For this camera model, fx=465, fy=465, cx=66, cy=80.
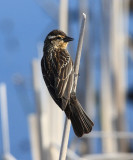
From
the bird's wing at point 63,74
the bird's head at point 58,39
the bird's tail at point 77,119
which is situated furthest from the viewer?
the bird's head at point 58,39

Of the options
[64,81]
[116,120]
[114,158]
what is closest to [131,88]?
[116,120]

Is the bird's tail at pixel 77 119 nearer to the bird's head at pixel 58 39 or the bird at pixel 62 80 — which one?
the bird at pixel 62 80

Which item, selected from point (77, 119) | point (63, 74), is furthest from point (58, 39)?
point (77, 119)

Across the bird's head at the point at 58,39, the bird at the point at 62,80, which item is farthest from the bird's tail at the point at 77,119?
the bird's head at the point at 58,39

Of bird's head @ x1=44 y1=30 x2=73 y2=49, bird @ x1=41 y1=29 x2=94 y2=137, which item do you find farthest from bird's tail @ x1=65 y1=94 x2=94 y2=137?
bird's head @ x1=44 y1=30 x2=73 y2=49

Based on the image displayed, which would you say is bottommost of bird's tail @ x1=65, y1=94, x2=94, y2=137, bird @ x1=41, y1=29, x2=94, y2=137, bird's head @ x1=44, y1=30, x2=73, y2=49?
bird's tail @ x1=65, y1=94, x2=94, y2=137

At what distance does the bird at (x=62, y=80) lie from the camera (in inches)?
55.9

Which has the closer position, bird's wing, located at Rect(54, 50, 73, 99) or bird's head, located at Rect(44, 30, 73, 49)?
bird's wing, located at Rect(54, 50, 73, 99)

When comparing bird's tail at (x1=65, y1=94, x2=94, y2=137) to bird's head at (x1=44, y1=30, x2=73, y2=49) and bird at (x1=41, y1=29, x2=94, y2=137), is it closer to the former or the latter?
bird at (x1=41, y1=29, x2=94, y2=137)

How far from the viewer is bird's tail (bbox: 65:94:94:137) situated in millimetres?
1389

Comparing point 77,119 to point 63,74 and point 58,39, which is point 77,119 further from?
point 58,39

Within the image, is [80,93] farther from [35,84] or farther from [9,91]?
[9,91]

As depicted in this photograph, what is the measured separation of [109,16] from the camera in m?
3.07

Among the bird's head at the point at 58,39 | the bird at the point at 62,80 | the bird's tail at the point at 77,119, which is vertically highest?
the bird's head at the point at 58,39
